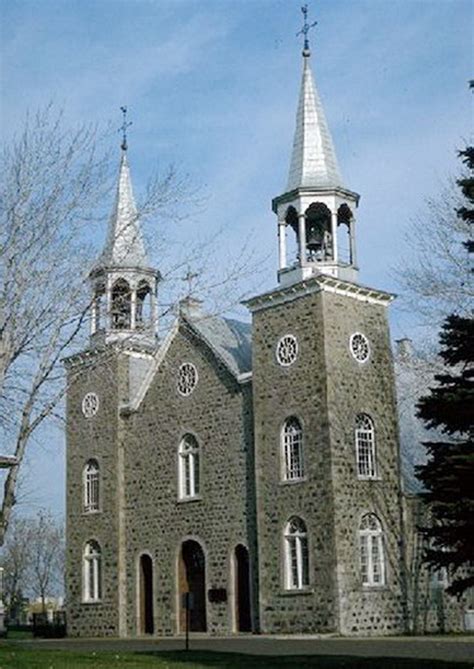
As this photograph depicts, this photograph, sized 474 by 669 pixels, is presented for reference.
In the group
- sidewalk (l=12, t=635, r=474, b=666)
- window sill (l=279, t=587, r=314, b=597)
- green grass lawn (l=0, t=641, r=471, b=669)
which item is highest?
window sill (l=279, t=587, r=314, b=597)

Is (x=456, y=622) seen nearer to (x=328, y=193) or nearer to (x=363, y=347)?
(x=363, y=347)

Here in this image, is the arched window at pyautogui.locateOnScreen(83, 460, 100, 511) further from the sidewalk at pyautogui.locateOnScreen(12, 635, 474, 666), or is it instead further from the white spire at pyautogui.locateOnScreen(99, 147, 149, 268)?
the white spire at pyautogui.locateOnScreen(99, 147, 149, 268)

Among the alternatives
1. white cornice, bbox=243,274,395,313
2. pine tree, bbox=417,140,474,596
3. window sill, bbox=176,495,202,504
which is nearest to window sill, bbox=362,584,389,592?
window sill, bbox=176,495,202,504

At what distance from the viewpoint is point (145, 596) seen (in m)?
36.4

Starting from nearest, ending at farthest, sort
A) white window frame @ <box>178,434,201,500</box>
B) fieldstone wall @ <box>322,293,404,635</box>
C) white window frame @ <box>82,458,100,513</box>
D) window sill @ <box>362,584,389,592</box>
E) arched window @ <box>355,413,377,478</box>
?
1. fieldstone wall @ <box>322,293,404,635</box>
2. window sill @ <box>362,584,389,592</box>
3. arched window @ <box>355,413,377,478</box>
4. white window frame @ <box>178,434,201,500</box>
5. white window frame @ <box>82,458,100,513</box>

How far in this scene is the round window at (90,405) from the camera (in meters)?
39.3

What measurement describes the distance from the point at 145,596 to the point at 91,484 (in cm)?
501

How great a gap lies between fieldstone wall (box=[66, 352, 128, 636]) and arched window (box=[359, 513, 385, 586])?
10.4 m

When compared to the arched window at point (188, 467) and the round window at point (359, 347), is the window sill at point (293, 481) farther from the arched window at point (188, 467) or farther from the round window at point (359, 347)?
the arched window at point (188, 467)

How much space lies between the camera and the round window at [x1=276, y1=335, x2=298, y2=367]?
3198cm

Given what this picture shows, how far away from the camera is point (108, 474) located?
125 ft

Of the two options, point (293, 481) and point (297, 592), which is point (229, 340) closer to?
point (293, 481)

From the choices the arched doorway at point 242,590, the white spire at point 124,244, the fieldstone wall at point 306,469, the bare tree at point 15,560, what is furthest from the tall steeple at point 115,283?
the bare tree at point 15,560

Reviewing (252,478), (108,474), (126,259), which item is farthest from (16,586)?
(126,259)
